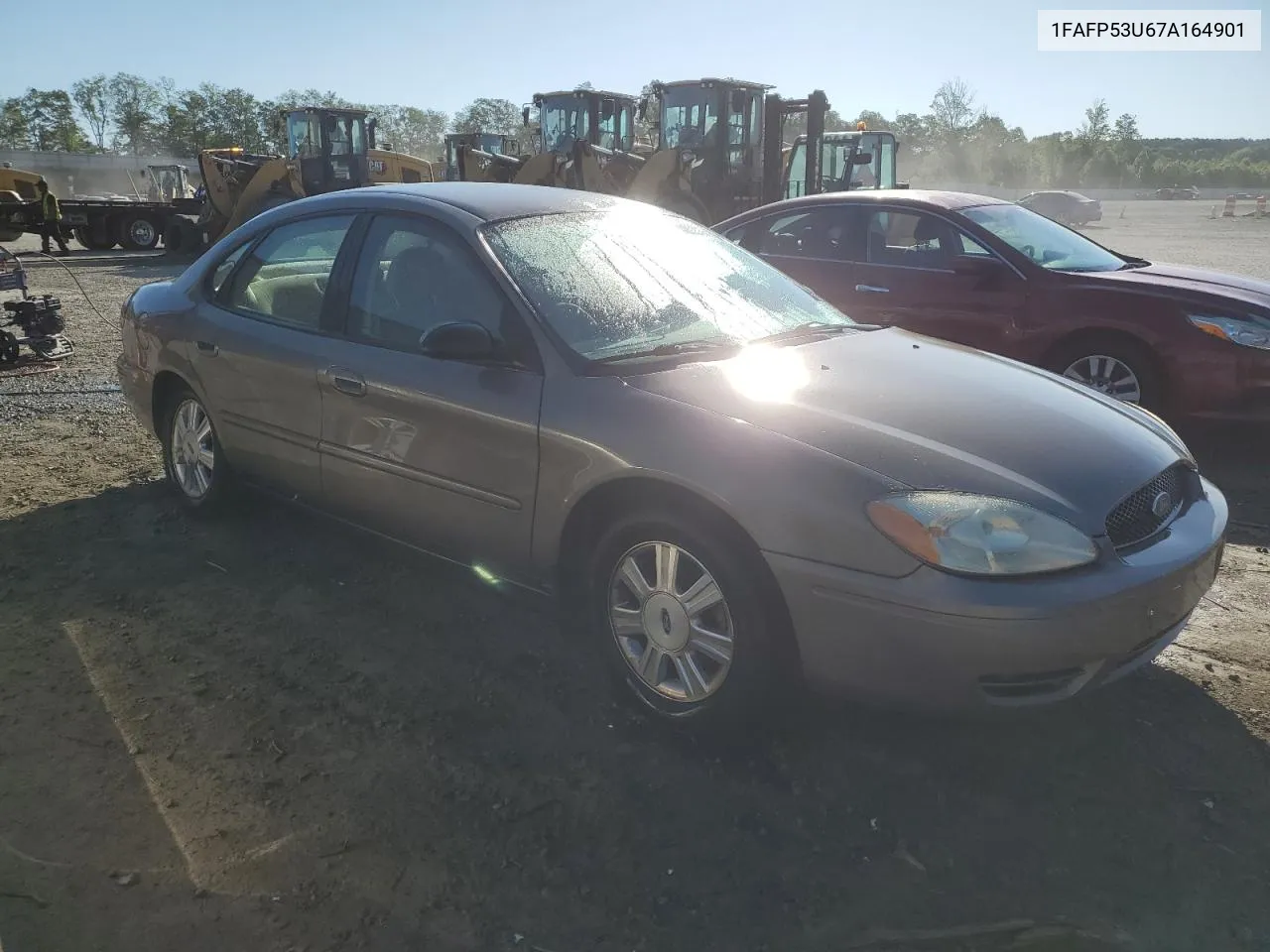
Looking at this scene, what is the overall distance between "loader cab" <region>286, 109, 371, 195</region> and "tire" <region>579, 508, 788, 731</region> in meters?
20.9

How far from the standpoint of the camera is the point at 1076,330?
6.00 meters

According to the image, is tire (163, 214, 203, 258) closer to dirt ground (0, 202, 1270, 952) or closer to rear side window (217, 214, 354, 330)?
rear side window (217, 214, 354, 330)

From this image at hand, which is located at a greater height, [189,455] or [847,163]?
[847,163]

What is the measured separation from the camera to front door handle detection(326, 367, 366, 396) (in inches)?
145

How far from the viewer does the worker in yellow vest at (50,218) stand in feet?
75.5

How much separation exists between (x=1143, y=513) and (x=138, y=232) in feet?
92.0

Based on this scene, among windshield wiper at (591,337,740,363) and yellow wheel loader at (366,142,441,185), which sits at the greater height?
yellow wheel loader at (366,142,441,185)

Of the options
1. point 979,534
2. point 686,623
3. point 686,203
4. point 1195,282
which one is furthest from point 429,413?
point 686,203

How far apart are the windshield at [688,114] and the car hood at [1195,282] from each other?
36.1 ft

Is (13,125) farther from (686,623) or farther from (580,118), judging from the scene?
(686,623)

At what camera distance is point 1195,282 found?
602 cm

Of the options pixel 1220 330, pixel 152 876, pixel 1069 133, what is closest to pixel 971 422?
pixel 152 876

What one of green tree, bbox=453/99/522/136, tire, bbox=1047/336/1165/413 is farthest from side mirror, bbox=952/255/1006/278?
green tree, bbox=453/99/522/136

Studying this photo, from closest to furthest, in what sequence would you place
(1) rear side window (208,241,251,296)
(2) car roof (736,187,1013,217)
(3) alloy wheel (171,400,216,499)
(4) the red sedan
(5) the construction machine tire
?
(1) rear side window (208,241,251,296) < (3) alloy wheel (171,400,216,499) < (4) the red sedan < (2) car roof (736,187,1013,217) < (5) the construction machine tire
